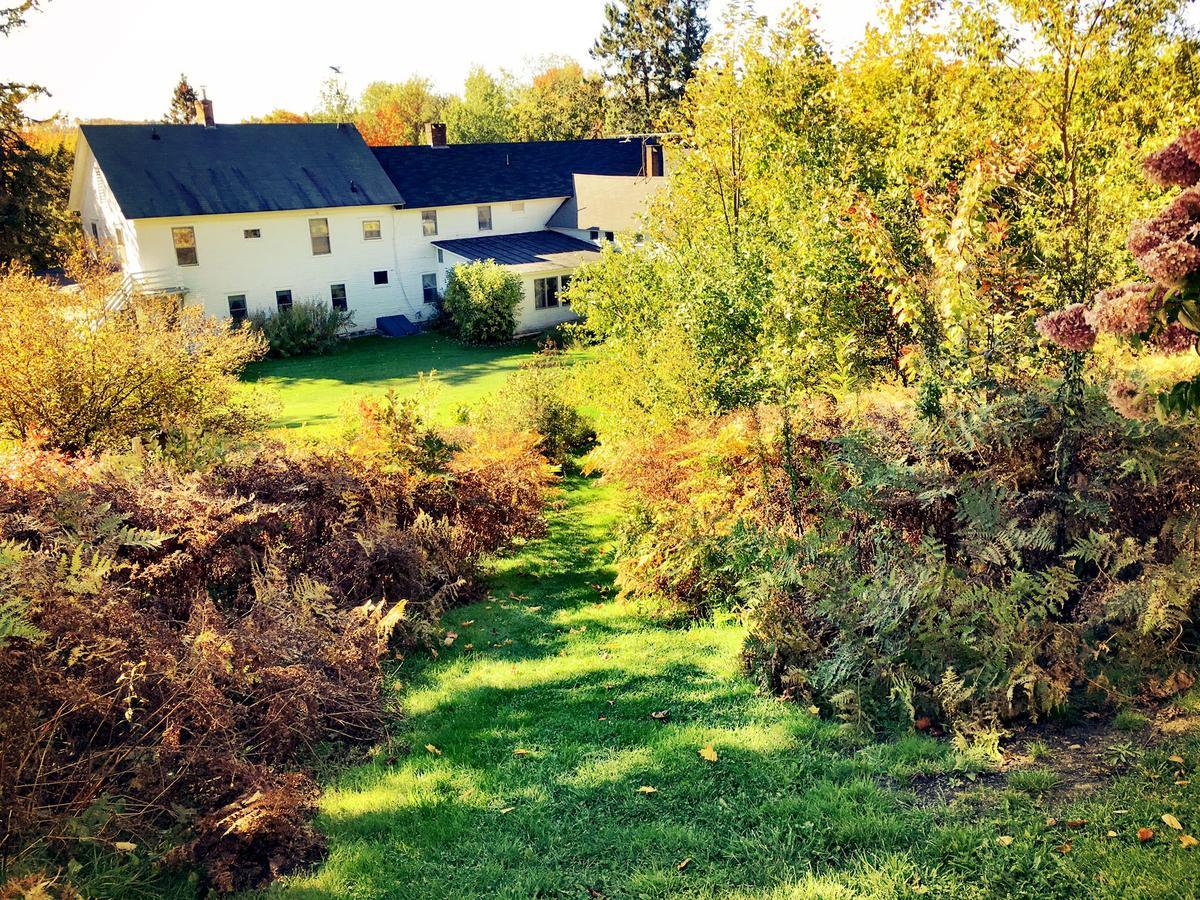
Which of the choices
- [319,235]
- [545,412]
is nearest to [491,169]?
[319,235]

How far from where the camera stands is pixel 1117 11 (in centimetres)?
1018

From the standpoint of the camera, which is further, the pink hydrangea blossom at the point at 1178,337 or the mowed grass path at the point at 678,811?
the pink hydrangea blossom at the point at 1178,337

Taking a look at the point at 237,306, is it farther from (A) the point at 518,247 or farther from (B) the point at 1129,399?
(B) the point at 1129,399

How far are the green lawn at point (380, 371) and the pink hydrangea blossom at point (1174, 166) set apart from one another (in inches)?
717

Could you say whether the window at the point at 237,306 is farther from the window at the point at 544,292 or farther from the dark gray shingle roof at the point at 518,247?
the window at the point at 544,292

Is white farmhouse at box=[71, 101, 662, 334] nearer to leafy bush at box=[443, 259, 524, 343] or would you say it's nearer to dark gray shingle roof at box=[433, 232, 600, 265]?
dark gray shingle roof at box=[433, 232, 600, 265]

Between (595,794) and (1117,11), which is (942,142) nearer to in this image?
(1117,11)

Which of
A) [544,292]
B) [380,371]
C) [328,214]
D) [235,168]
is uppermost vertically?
[235,168]

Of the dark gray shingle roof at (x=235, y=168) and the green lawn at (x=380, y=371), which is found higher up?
the dark gray shingle roof at (x=235, y=168)

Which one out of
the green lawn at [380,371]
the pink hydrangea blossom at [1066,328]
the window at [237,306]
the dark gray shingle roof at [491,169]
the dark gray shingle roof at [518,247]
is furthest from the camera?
the dark gray shingle roof at [491,169]

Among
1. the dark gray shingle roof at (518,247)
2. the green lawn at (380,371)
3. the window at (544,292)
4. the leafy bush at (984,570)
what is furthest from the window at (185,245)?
the leafy bush at (984,570)

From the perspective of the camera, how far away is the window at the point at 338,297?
34.7 meters

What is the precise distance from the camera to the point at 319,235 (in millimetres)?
34375

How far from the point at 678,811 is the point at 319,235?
33157 millimetres
